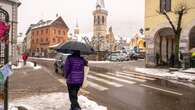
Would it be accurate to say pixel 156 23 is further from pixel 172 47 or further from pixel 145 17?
pixel 172 47

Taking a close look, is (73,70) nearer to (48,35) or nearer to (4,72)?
(4,72)

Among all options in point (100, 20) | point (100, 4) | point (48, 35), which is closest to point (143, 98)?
point (48, 35)

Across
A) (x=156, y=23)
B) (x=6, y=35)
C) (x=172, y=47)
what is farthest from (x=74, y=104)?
(x=172, y=47)

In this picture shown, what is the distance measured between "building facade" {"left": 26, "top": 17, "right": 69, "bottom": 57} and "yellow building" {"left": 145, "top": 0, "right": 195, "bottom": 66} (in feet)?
212

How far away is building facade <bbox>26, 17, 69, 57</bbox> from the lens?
96.5m

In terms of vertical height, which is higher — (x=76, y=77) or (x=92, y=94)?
(x=76, y=77)

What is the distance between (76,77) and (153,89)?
700 centimetres

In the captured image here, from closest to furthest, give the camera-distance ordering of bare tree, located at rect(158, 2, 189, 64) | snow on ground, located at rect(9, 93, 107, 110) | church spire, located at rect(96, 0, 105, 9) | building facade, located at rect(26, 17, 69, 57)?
snow on ground, located at rect(9, 93, 107, 110)
bare tree, located at rect(158, 2, 189, 64)
building facade, located at rect(26, 17, 69, 57)
church spire, located at rect(96, 0, 105, 9)

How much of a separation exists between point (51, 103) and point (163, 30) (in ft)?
74.2

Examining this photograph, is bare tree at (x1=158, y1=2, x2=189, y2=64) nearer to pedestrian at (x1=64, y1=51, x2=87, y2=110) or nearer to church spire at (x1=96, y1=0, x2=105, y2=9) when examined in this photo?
pedestrian at (x1=64, y1=51, x2=87, y2=110)

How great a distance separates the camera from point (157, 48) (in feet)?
104

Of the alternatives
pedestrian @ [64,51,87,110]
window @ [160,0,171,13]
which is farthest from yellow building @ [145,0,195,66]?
pedestrian @ [64,51,87,110]

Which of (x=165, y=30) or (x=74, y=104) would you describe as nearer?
(x=74, y=104)

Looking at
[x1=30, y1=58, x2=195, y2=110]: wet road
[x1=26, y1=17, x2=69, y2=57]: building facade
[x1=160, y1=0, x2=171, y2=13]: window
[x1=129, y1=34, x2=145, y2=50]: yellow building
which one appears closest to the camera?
[x1=30, y1=58, x2=195, y2=110]: wet road
